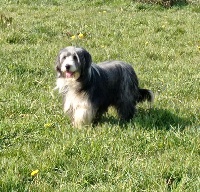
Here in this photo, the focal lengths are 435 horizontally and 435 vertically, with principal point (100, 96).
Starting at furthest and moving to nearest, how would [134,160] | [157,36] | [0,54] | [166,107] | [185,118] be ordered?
[157,36] < [0,54] < [166,107] < [185,118] < [134,160]

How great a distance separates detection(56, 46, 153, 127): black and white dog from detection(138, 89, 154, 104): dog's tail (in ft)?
0.91

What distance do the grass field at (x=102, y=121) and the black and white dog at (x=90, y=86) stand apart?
19 cm

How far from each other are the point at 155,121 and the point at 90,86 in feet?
3.39

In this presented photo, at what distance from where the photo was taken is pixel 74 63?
5.12m

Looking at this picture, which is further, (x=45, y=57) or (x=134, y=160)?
(x=45, y=57)

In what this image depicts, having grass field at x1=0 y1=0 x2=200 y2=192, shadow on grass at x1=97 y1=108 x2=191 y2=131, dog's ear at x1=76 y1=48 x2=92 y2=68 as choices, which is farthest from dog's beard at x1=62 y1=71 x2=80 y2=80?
shadow on grass at x1=97 y1=108 x2=191 y2=131

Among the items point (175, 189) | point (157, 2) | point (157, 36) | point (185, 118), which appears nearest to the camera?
point (175, 189)

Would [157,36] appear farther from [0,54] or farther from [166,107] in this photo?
[166,107]

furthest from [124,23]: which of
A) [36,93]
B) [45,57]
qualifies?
[36,93]

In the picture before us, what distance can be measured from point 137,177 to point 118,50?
235 inches

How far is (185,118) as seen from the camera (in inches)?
234

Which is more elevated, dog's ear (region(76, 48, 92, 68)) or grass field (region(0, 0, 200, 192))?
dog's ear (region(76, 48, 92, 68))

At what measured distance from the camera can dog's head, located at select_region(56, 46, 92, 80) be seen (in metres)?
5.11

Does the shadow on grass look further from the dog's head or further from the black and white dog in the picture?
the dog's head
